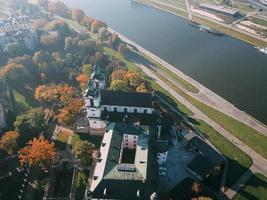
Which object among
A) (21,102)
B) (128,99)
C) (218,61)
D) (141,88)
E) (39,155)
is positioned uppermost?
(128,99)

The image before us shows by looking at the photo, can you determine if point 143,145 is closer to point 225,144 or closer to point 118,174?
point 118,174

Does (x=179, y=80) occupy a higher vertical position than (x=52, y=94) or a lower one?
lower

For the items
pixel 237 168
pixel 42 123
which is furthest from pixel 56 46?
pixel 237 168

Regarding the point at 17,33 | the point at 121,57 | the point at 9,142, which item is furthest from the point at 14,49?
the point at 9,142

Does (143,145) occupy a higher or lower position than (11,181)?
higher

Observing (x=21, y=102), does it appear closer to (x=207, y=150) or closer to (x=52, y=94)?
(x=52, y=94)

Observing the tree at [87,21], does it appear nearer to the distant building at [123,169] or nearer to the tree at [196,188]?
the distant building at [123,169]

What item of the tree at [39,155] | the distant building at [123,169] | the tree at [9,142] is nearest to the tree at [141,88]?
the distant building at [123,169]
